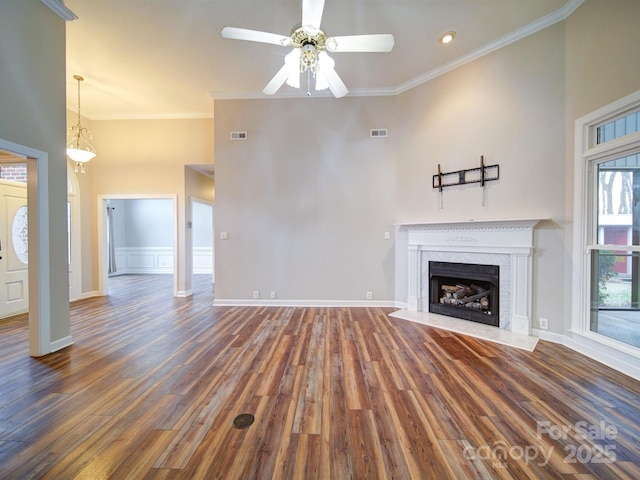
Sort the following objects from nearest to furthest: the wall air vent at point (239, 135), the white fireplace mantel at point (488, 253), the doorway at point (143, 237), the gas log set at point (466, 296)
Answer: the white fireplace mantel at point (488, 253), the gas log set at point (466, 296), the wall air vent at point (239, 135), the doorway at point (143, 237)

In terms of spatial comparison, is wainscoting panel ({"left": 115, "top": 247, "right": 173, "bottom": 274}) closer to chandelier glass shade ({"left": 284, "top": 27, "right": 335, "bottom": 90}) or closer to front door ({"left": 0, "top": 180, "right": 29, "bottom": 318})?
front door ({"left": 0, "top": 180, "right": 29, "bottom": 318})

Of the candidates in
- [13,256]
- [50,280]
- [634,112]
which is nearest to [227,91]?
[50,280]

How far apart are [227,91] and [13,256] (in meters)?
4.30

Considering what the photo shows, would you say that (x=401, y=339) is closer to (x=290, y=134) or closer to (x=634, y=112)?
(x=634, y=112)

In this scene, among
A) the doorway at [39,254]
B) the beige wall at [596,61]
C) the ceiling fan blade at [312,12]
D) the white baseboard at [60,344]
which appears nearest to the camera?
the ceiling fan blade at [312,12]

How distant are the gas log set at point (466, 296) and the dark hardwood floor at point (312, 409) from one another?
0.72 metres

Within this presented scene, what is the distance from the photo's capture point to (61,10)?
2.60 meters

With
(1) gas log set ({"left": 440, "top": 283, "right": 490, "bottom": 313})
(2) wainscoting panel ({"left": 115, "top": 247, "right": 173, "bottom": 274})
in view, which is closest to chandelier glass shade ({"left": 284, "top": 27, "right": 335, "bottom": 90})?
(1) gas log set ({"left": 440, "top": 283, "right": 490, "bottom": 313})

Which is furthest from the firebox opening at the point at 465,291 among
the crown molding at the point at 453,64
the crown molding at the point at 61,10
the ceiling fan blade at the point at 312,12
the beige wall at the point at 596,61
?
the crown molding at the point at 61,10

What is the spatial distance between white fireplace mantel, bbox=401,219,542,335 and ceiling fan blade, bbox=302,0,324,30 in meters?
2.88

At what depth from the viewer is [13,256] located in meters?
3.86

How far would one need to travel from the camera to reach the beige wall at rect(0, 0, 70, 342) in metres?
2.25

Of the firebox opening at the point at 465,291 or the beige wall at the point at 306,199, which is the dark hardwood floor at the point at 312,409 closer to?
the firebox opening at the point at 465,291

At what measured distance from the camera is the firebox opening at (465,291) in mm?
3355
